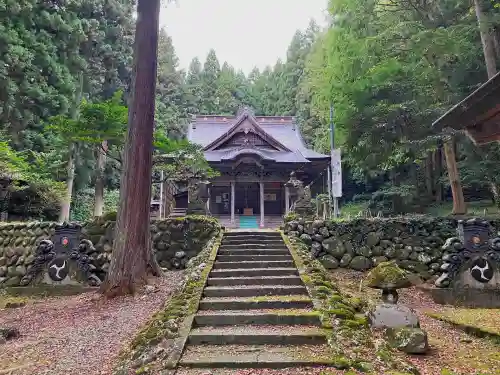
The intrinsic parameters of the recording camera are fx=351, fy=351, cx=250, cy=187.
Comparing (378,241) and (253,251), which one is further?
(378,241)

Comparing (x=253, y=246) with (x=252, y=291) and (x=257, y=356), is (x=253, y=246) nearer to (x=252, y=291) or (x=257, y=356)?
(x=252, y=291)

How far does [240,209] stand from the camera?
68.2 ft

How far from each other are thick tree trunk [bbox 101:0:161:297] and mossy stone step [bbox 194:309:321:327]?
266cm

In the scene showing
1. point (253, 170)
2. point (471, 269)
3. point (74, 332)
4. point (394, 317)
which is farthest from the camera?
point (253, 170)

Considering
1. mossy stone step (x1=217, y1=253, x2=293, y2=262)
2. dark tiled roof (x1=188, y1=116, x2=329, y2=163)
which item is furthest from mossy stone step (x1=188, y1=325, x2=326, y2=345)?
dark tiled roof (x1=188, y1=116, x2=329, y2=163)

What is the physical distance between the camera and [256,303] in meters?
5.12

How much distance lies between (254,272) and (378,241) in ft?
14.2

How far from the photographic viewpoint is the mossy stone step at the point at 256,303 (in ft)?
16.6

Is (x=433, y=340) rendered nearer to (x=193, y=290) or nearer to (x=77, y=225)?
(x=193, y=290)

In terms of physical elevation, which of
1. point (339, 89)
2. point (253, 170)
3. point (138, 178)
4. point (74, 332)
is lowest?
point (74, 332)

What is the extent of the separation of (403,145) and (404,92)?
189 cm

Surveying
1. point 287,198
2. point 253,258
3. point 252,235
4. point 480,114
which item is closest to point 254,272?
point 253,258

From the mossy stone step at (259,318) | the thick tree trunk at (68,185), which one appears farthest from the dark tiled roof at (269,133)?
the mossy stone step at (259,318)

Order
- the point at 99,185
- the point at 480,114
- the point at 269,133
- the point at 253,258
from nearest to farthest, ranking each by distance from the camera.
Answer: the point at 480,114 → the point at 253,258 → the point at 99,185 → the point at 269,133
